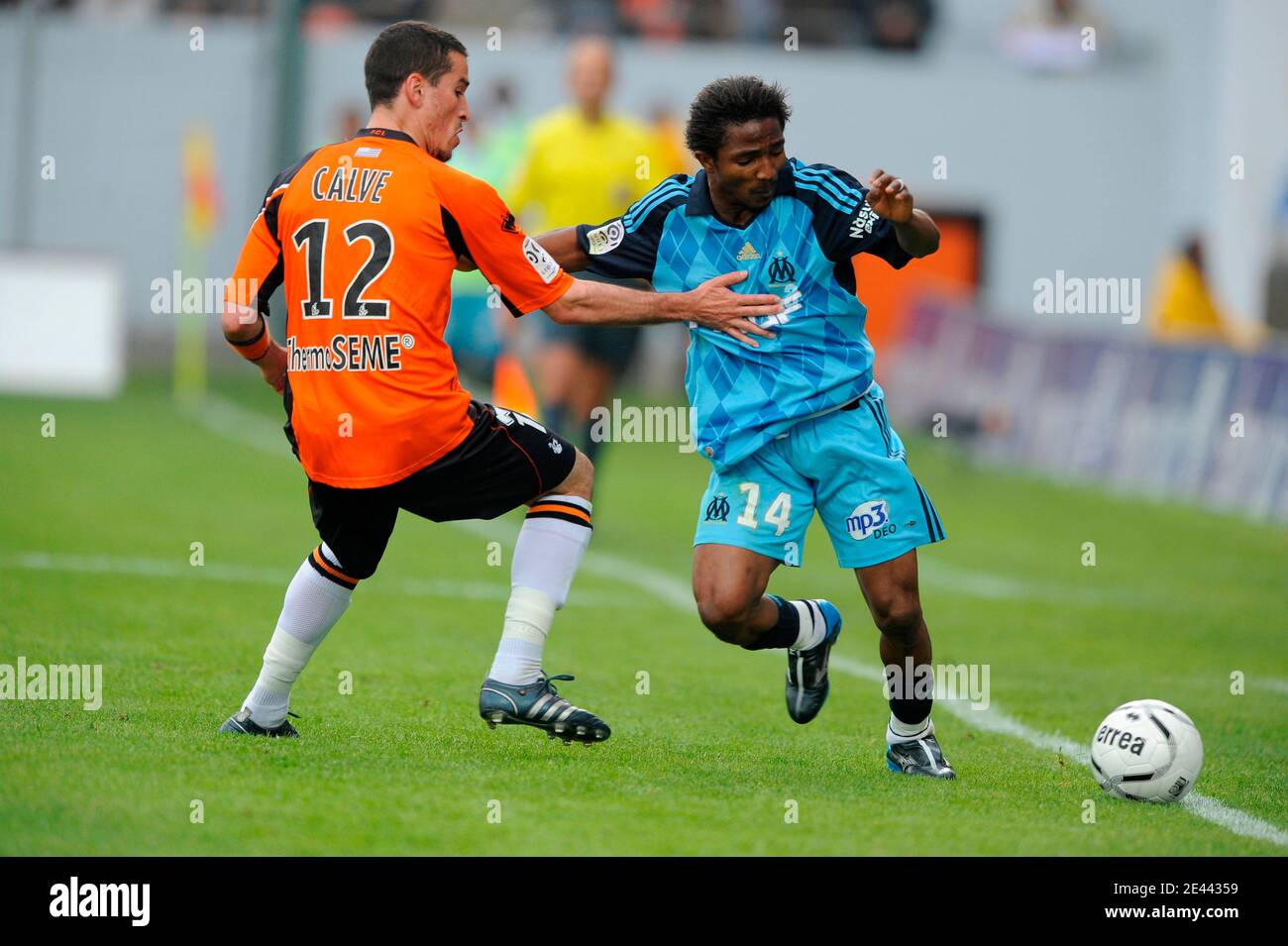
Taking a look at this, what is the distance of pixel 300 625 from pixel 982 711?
103 inches

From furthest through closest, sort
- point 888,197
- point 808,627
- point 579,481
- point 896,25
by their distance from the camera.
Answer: point 896,25 < point 808,627 < point 579,481 < point 888,197

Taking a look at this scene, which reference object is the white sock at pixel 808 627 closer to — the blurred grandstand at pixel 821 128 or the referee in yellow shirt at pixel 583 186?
the referee in yellow shirt at pixel 583 186

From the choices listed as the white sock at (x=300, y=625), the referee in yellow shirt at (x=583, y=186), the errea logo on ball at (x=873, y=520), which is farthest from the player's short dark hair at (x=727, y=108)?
the referee in yellow shirt at (x=583, y=186)

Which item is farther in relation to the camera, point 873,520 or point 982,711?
point 982,711

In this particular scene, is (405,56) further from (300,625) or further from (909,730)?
(909,730)

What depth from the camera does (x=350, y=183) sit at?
524 centimetres

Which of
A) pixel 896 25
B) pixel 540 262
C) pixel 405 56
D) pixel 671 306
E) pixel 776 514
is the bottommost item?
pixel 776 514

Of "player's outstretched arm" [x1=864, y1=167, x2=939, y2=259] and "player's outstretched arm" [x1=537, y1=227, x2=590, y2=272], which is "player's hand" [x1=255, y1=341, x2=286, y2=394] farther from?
"player's outstretched arm" [x1=864, y1=167, x2=939, y2=259]

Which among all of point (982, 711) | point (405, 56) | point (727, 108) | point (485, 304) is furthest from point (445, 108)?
point (485, 304)

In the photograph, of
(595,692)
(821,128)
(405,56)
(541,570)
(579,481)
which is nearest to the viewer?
(405,56)

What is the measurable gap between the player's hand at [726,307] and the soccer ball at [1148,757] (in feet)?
5.18

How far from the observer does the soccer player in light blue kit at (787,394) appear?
5.45 m
